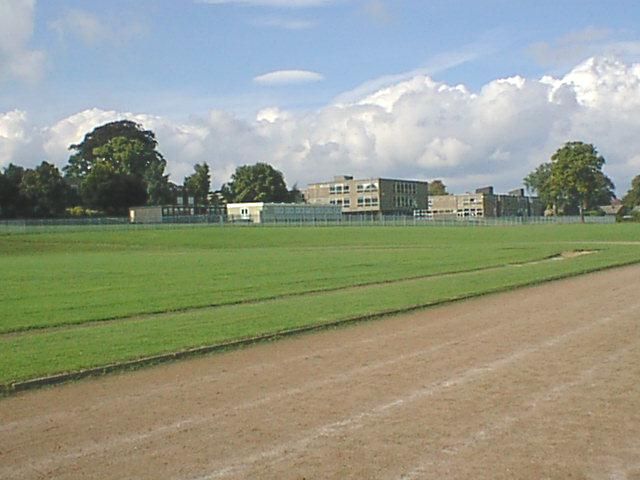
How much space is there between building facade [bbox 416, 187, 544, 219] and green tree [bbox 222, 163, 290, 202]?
29.9 m

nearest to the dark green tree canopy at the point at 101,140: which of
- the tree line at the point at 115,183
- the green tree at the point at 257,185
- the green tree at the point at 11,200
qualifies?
the tree line at the point at 115,183

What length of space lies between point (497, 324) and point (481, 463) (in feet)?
34.5

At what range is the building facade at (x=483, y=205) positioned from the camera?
173625 millimetres

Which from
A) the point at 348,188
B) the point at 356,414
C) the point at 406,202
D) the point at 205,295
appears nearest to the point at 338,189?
the point at 348,188

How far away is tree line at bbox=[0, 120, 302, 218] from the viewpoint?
360 ft

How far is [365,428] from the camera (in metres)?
9.18

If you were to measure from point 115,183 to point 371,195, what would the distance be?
56001 mm

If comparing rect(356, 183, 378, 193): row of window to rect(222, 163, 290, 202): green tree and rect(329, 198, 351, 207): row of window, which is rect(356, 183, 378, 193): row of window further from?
rect(222, 163, 290, 202): green tree

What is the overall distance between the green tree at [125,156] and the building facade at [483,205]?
5281 cm

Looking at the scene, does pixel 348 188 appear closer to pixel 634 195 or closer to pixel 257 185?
pixel 257 185

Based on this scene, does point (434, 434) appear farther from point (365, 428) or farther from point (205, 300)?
point (205, 300)

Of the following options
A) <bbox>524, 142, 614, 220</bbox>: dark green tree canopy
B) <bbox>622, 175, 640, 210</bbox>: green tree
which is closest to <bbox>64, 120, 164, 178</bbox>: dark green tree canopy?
<bbox>524, 142, 614, 220</bbox>: dark green tree canopy

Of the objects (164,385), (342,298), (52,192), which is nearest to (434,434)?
(164,385)

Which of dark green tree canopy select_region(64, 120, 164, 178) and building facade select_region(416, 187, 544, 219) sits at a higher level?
dark green tree canopy select_region(64, 120, 164, 178)
